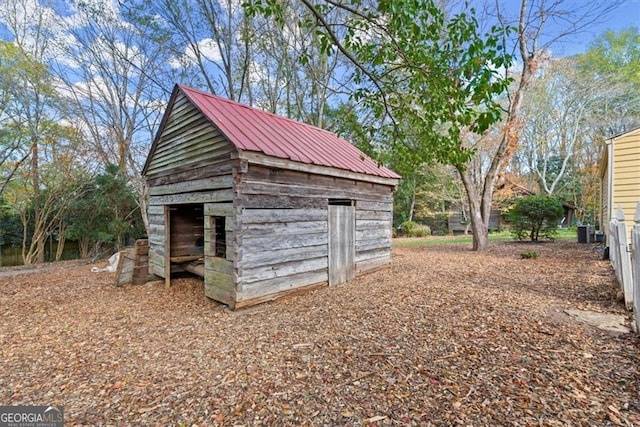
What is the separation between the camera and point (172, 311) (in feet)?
17.0

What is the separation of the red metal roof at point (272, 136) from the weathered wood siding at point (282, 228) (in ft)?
1.20

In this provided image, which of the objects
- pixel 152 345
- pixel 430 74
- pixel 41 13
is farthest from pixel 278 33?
pixel 152 345

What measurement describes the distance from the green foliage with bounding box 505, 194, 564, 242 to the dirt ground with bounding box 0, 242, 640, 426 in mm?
7324

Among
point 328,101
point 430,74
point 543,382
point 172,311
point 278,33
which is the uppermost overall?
point 278,33

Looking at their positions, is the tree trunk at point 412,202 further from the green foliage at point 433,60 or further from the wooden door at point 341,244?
the green foliage at point 433,60

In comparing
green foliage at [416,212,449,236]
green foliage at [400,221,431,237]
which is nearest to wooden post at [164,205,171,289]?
green foliage at [400,221,431,237]

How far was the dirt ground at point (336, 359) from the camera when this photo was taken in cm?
234

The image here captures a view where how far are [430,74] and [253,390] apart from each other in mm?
4285

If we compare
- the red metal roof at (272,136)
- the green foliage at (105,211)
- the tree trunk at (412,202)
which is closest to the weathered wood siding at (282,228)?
the red metal roof at (272,136)

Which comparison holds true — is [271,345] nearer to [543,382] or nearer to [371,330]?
[371,330]

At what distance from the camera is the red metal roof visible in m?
5.20

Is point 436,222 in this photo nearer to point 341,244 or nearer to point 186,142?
point 341,244

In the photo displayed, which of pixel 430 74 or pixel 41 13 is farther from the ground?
pixel 41 13

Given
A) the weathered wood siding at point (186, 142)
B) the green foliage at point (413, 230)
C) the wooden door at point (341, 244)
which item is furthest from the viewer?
the green foliage at point (413, 230)
